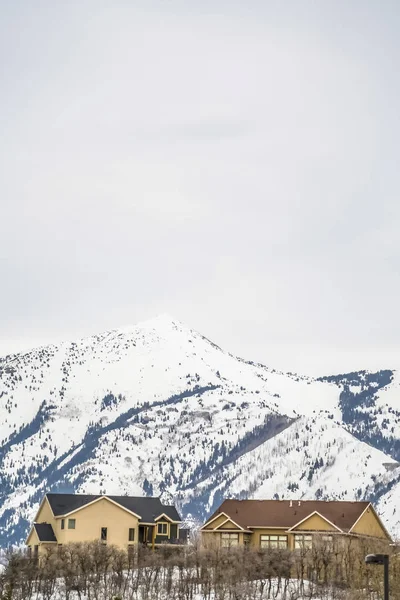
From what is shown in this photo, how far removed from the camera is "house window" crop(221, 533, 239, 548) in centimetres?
19488

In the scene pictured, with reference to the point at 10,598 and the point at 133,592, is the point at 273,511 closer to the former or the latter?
the point at 133,592

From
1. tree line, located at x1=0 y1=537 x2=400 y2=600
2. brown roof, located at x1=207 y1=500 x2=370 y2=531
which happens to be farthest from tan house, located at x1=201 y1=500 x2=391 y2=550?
tree line, located at x1=0 y1=537 x2=400 y2=600

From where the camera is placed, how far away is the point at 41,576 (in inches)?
6929

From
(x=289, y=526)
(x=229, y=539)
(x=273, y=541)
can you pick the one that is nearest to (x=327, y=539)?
(x=289, y=526)

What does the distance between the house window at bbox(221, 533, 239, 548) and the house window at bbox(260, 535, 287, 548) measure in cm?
396

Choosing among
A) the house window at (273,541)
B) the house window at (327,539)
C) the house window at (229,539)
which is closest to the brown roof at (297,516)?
the house window at (273,541)

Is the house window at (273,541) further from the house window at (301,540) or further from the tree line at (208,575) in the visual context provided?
the tree line at (208,575)

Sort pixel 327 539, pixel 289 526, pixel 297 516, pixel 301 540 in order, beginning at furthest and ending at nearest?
1. pixel 297 516
2. pixel 289 526
3. pixel 301 540
4. pixel 327 539

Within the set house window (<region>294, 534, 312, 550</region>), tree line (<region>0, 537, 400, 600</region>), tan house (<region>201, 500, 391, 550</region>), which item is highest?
tan house (<region>201, 500, 391, 550</region>)

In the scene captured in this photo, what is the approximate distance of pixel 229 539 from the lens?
642 feet

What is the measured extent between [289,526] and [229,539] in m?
9.73

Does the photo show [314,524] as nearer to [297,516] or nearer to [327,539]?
[327,539]

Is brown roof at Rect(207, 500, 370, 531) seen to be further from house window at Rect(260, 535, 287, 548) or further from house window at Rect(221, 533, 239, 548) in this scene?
house window at Rect(221, 533, 239, 548)

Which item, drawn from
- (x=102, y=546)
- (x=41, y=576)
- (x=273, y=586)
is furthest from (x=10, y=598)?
(x=273, y=586)
